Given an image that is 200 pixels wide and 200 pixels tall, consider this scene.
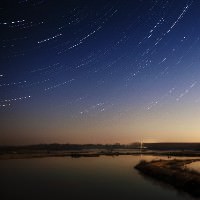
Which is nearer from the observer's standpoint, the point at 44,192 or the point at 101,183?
the point at 44,192

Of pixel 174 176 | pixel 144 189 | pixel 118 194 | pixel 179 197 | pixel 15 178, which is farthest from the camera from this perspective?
pixel 15 178

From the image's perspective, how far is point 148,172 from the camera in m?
56.2

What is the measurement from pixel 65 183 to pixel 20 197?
11.2m

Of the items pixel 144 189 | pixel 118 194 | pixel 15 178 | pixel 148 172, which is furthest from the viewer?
pixel 148 172

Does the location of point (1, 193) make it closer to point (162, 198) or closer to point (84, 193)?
point (84, 193)

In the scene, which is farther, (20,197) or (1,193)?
(1,193)

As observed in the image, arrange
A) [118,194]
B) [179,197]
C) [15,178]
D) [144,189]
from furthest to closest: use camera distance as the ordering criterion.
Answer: [15,178] < [144,189] < [118,194] < [179,197]

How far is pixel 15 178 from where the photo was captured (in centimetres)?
4984

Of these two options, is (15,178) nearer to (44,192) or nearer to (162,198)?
(44,192)

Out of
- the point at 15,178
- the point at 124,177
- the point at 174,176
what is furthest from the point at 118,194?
the point at 15,178

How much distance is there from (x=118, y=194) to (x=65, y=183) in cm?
1081

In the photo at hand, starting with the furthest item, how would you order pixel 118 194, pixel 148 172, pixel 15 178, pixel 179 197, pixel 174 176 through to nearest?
pixel 148 172, pixel 15 178, pixel 174 176, pixel 118 194, pixel 179 197

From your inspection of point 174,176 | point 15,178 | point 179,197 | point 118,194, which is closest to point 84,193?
point 118,194

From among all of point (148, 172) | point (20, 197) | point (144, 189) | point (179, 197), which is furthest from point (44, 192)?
point (148, 172)
